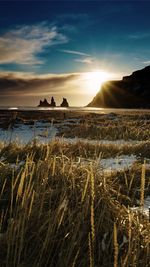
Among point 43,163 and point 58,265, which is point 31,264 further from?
point 43,163

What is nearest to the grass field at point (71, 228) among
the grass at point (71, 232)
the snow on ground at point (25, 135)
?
the grass at point (71, 232)

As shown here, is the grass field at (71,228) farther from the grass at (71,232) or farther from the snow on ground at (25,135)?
the snow on ground at (25,135)

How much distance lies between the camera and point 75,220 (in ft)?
12.0

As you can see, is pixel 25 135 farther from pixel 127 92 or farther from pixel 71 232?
pixel 127 92

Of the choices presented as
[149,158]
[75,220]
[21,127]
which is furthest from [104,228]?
[21,127]

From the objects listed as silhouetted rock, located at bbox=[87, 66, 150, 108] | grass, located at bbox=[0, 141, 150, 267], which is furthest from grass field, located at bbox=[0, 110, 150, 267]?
silhouetted rock, located at bbox=[87, 66, 150, 108]

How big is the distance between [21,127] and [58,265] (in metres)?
22.7

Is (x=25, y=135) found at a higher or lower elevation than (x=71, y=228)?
lower

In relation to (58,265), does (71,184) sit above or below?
above

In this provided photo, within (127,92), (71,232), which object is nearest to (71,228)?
(71,232)

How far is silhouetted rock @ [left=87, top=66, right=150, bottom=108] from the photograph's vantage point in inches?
6009

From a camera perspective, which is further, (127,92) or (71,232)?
(127,92)

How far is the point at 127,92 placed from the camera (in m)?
165

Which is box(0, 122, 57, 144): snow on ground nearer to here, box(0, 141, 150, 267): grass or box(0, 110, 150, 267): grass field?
box(0, 110, 150, 267): grass field
